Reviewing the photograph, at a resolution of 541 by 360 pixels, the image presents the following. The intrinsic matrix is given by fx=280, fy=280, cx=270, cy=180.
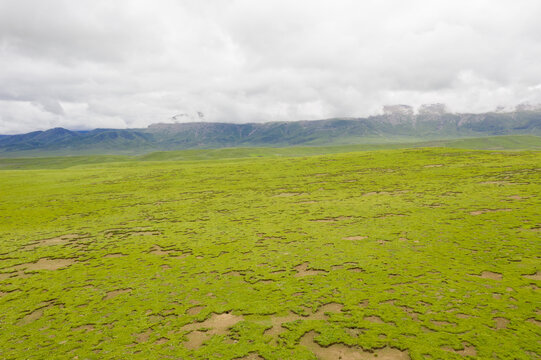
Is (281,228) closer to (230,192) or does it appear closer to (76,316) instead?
(76,316)

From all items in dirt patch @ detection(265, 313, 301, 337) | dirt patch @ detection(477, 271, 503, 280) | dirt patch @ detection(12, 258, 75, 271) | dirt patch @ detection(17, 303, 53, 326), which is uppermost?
dirt patch @ detection(477, 271, 503, 280)

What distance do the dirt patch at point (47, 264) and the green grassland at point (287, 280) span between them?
0.22m

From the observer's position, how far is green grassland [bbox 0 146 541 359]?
16.2 m

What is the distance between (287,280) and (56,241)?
3643cm

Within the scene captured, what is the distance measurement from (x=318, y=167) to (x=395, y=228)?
76661 millimetres

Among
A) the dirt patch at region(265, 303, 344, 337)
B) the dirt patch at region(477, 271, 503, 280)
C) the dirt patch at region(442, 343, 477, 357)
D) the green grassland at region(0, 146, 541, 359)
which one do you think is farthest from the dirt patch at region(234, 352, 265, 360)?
the dirt patch at region(477, 271, 503, 280)

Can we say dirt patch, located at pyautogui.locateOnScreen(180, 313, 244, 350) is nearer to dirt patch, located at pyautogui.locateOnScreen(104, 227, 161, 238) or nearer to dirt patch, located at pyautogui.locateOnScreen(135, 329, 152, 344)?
dirt patch, located at pyautogui.locateOnScreen(135, 329, 152, 344)

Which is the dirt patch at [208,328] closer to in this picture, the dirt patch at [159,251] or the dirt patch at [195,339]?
the dirt patch at [195,339]

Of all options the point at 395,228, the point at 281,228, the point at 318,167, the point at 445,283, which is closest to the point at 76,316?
the point at 281,228

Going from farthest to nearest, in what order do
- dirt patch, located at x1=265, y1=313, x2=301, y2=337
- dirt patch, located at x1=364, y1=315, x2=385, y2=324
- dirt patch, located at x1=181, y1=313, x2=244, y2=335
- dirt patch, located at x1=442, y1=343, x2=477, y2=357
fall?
dirt patch, located at x1=181, y1=313, x2=244, y2=335 < dirt patch, located at x1=364, y1=315, x2=385, y2=324 < dirt patch, located at x1=265, y1=313, x2=301, y2=337 < dirt patch, located at x1=442, y1=343, x2=477, y2=357

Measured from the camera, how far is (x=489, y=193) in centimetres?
4953

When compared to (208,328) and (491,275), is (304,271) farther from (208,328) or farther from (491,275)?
(491,275)

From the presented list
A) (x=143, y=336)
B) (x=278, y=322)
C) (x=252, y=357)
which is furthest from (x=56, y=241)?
(x=252, y=357)

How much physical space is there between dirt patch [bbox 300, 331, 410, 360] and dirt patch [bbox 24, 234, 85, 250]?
39525 millimetres
